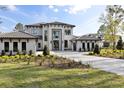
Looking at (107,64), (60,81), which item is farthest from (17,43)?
(60,81)

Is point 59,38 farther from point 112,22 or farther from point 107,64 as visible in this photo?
point 107,64

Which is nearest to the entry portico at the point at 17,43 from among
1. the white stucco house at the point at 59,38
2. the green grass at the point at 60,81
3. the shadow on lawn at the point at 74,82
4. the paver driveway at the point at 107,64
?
the paver driveway at the point at 107,64

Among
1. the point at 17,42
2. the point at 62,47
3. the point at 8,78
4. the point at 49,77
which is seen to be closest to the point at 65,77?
the point at 49,77

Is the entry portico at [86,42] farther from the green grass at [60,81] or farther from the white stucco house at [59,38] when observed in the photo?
the green grass at [60,81]

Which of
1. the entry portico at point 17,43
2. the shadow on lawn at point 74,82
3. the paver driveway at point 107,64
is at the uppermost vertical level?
the entry portico at point 17,43

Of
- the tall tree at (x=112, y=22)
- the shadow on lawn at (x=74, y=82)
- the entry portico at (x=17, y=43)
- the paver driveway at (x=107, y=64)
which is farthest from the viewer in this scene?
the tall tree at (x=112, y=22)

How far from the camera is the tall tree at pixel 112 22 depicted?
115 feet

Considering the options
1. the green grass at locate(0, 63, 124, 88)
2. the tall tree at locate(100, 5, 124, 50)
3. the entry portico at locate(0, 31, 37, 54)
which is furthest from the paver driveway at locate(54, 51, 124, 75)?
the tall tree at locate(100, 5, 124, 50)

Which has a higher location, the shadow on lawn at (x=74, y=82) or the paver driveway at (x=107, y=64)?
the paver driveway at (x=107, y=64)

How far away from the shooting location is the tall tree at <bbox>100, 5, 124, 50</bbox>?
35.1 metres

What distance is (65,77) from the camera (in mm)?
10820
